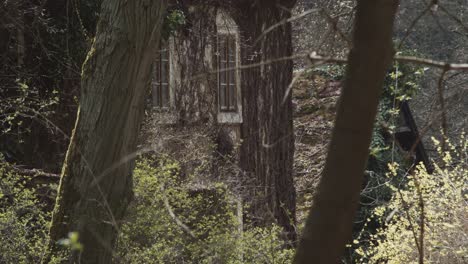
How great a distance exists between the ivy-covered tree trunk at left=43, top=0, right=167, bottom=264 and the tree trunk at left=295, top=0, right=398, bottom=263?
3627mm

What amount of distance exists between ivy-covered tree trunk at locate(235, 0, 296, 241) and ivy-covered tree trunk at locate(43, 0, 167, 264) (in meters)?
5.62

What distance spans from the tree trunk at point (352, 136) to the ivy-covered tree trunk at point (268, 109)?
9.13 metres

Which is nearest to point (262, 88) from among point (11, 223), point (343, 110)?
point (11, 223)

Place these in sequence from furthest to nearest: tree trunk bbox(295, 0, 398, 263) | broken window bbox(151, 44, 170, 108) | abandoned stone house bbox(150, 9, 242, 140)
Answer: broken window bbox(151, 44, 170, 108)
abandoned stone house bbox(150, 9, 242, 140)
tree trunk bbox(295, 0, 398, 263)

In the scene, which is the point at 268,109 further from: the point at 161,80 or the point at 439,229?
the point at 439,229

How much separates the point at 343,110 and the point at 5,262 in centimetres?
475

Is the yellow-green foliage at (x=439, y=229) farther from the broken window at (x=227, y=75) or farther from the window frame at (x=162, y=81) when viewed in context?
the broken window at (x=227, y=75)

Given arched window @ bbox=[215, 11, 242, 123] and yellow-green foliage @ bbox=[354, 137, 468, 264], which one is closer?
yellow-green foliage @ bbox=[354, 137, 468, 264]

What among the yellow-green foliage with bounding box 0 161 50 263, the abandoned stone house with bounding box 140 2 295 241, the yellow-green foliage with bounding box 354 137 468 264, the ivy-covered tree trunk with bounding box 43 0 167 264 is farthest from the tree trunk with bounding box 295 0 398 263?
the abandoned stone house with bounding box 140 2 295 241

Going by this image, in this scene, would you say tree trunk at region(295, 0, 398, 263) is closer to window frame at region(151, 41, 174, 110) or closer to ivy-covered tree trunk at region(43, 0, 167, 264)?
ivy-covered tree trunk at region(43, 0, 167, 264)

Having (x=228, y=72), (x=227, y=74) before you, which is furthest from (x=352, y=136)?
(x=227, y=74)

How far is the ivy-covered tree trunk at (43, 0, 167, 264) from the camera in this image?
607 centimetres

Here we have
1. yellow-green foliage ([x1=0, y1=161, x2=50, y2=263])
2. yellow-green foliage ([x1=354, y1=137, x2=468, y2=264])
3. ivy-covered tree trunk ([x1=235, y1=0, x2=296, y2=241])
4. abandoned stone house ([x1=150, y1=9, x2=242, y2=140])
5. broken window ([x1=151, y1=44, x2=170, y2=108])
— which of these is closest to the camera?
yellow-green foliage ([x1=0, y1=161, x2=50, y2=263])

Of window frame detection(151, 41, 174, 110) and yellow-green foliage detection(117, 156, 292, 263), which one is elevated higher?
window frame detection(151, 41, 174, 110)
